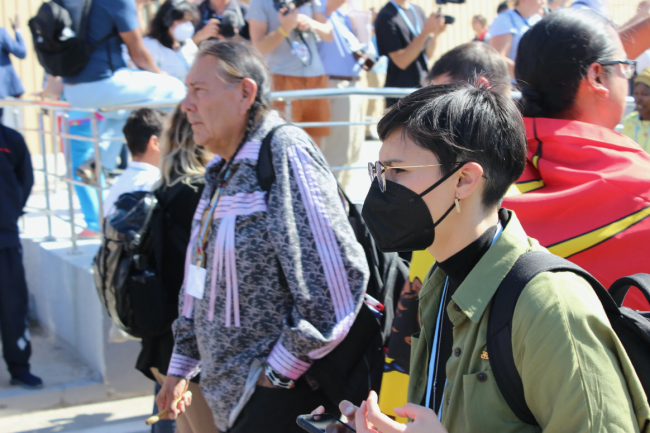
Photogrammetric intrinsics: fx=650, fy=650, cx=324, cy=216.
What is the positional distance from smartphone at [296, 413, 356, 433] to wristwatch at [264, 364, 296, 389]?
0.73m

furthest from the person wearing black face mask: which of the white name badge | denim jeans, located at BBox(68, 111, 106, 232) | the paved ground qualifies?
denim jeans, located at BBox(68, 111, 106, 232)

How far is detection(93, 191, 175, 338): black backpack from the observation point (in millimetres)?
2945

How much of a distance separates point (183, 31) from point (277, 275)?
4009mm

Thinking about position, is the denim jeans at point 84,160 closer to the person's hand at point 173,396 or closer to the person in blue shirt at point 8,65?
the person in blue shirt at point 8,65

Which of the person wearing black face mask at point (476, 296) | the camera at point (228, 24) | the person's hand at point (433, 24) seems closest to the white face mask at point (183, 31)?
the camera at point (228, 24)

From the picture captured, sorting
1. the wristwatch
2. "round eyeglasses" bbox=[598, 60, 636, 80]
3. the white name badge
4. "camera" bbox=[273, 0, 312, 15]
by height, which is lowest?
the wristwatch

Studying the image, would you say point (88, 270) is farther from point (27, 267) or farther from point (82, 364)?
point (27, 267)

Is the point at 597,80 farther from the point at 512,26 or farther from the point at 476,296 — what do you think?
the point at 512,26

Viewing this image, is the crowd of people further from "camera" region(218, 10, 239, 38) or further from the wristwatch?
"camera" region(218, 10, 239, 38)

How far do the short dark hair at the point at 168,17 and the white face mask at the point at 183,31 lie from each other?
6cm

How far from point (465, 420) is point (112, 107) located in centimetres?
398

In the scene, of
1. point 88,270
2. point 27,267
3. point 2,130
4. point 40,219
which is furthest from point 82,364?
point 40,219

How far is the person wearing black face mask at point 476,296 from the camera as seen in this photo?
3.66 ft

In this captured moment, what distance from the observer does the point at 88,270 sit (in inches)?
186
